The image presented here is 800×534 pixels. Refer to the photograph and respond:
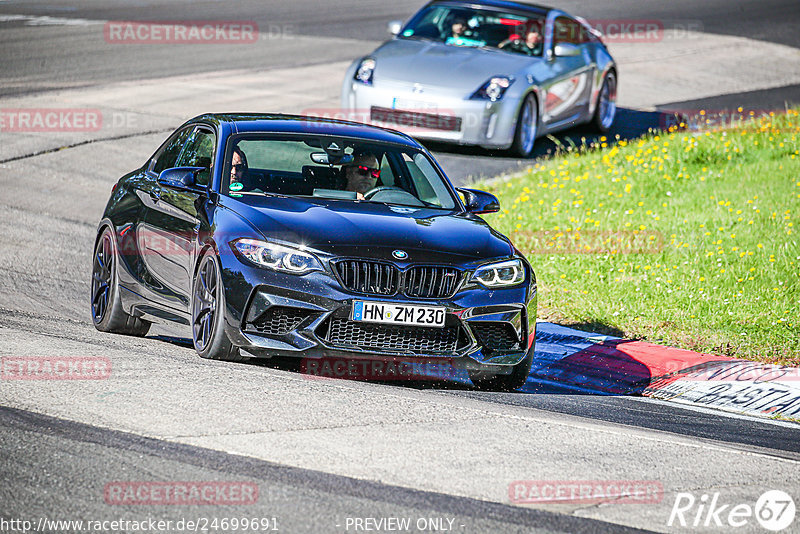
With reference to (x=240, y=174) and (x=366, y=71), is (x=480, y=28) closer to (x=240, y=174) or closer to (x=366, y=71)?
(x=366, y=71)

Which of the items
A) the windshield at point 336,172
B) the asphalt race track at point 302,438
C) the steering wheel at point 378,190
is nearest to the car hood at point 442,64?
the asphalt race track at point 302,438

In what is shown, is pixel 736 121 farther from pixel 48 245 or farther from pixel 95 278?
pixel 95 278

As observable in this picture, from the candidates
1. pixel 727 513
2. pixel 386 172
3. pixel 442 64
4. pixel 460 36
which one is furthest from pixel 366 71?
pixel 727 513

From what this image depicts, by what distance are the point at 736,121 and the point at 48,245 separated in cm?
1166

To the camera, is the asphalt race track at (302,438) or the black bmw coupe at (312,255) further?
the black bmw coupe at (312,255)

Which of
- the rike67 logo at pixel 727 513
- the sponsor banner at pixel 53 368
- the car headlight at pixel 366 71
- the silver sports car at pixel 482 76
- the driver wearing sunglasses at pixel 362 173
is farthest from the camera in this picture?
the car headlight at pixel 366 71

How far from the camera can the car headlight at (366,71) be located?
15.7m

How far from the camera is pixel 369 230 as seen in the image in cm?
771

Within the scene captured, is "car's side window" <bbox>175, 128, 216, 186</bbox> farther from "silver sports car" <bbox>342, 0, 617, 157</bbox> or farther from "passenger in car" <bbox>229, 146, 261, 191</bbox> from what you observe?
"silver sports car" <bbox>342, 0, 617, 157</bbox>

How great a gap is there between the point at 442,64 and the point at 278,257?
28.9 ft

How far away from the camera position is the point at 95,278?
9344 mm

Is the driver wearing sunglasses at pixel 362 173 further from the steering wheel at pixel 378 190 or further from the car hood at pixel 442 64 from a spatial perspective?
the car hood at pixel 442 64

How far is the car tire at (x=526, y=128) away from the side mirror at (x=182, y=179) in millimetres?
8148

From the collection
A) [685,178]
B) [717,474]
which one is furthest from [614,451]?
[685,178]
